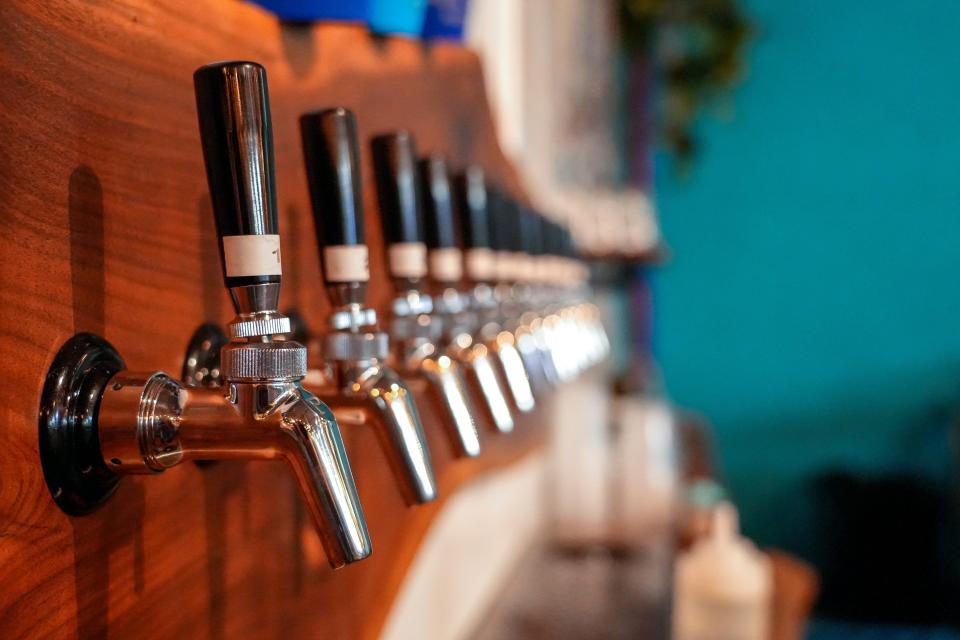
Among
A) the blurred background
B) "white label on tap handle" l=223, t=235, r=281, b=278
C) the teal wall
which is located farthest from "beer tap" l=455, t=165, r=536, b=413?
the teal wall

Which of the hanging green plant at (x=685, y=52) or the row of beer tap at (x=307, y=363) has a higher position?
the hanging green plant at (x=685, y=52)

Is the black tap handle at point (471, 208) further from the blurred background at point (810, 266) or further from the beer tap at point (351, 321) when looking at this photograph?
the blurred background at point (810, 266)

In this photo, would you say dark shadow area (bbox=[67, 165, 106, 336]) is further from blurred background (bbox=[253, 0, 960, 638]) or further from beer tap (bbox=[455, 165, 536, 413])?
blurred background (bbox=[253, 0, 960, 638])

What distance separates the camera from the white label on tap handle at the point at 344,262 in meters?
0.45

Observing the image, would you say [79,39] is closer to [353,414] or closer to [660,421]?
[353,414]

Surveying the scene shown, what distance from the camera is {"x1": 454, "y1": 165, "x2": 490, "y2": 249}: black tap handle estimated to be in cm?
71

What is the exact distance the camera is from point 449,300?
0.66m

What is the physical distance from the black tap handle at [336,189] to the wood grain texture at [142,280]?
0.30ft

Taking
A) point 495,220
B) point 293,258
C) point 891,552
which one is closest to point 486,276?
point 495,220

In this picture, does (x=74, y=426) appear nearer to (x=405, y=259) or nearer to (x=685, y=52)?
(x=405, y=259)

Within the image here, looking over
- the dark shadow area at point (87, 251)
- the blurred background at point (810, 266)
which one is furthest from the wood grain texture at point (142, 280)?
the blurred background at point (810, 266)

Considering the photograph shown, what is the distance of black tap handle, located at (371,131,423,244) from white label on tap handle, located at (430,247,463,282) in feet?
0.26

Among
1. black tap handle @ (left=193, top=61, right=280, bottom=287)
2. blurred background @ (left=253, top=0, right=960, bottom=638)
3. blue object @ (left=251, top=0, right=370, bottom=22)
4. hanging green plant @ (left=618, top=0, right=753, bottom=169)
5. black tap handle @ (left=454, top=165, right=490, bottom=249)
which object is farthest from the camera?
hanging green plant @ (left=618, top=0, right=753, bottom=169)

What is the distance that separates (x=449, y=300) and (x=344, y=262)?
21 centimetres
